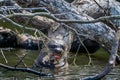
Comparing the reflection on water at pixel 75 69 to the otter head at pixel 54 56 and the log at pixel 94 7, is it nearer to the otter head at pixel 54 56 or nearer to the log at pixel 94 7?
the otter head at pixel 54 56

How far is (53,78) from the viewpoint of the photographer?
7.03 m

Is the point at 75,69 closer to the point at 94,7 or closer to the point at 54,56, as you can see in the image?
the point at 54,56

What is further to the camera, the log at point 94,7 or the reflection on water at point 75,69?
the log at point 94,7

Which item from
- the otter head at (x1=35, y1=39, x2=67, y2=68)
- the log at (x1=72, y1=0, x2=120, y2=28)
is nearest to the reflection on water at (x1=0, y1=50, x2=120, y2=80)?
the otter head at (x1=35, y1=39, x2=67, y2=68)

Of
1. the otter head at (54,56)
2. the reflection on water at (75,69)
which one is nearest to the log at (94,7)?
the reflection on water at (75,69)

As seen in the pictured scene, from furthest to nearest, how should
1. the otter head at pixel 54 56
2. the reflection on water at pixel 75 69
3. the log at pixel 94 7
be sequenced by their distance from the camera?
the log at pixel 94 7
the otter head at pixel 54 56
the reflection on water at pixel 75 69

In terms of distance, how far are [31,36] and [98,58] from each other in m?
1.94

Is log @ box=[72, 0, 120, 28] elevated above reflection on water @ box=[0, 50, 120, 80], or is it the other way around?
log @ box=[72, 0, 120, 28]

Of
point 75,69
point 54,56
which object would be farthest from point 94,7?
point 75,69

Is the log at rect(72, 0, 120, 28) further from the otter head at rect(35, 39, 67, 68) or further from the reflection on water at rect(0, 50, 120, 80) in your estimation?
the otter head at rect(35, 39, 67, 68)

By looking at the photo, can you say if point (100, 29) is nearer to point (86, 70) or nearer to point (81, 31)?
point (81, 31)

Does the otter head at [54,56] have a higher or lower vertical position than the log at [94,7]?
lower

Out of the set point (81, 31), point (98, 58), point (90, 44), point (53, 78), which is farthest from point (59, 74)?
point (90, 44)


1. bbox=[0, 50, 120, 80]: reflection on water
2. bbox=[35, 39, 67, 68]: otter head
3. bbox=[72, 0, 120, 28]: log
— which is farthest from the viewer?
bbox=[72, 0, 120, 28]: log
